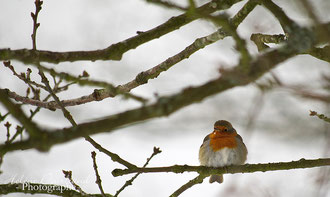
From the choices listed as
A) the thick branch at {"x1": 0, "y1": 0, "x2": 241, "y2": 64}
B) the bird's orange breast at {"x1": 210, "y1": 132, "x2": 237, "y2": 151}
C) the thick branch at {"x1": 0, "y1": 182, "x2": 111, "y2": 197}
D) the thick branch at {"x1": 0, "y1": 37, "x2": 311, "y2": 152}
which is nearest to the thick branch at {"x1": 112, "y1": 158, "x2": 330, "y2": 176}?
the thick branch at {"x1": 0, "y1": 182, "x2": 111, "y2": 197}

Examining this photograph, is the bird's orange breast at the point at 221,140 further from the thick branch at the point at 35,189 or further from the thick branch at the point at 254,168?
the thick branch at the point at 35,189

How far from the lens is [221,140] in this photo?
5.62m

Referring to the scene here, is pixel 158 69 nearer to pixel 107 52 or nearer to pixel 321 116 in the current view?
pixel 107 52

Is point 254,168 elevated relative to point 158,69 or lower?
lower

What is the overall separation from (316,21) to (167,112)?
698mm

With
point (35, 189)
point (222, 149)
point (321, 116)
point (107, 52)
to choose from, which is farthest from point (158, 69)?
point (222, 149)

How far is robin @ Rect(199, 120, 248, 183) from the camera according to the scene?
17.4 ft

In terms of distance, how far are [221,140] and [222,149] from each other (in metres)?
0.24

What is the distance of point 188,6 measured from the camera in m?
2.46

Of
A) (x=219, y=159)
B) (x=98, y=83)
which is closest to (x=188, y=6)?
(x=98, y=83)

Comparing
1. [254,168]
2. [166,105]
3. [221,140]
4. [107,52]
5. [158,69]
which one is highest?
[221,140]

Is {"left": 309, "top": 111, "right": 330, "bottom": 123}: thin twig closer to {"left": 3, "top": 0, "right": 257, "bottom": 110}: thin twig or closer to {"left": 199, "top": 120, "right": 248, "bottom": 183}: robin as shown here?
{"left": 3, "top": 0, "right": 257, "bottom": 110}: thin twig

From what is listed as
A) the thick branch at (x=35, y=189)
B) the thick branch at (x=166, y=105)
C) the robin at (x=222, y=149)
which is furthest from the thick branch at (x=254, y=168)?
the thick branch at (x=166, y=105)

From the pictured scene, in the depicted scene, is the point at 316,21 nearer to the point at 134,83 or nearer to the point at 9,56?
the point at 9,56
